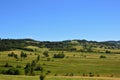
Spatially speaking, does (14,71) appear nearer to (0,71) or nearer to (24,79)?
(0,71)

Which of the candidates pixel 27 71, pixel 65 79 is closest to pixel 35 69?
pixel 27 71

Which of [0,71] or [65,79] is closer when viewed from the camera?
[65,79]

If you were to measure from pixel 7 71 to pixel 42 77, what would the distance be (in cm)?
4695

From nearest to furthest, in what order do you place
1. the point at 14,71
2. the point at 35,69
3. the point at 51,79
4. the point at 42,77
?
1. the point at 42,77
2. the point at 51,79
3. the point at 14,71
4. the point at 35,69

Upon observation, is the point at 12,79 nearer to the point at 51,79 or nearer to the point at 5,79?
the point at 5,79

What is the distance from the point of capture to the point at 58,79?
105 meters

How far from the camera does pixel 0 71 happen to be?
14325 cm

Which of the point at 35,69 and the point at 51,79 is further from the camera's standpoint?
the point at 35,69

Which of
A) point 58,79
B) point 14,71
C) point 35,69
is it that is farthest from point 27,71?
point 58,79

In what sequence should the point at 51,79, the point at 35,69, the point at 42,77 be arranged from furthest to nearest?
the point at 35,69 < the point at 51,79 < the point at 42,77

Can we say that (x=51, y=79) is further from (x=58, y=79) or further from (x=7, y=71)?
(x=7, y=71)

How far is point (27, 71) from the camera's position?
14200cm

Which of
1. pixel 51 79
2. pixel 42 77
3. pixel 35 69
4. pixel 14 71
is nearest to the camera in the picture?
pixel 42 77

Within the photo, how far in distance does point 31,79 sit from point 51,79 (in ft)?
21.4
